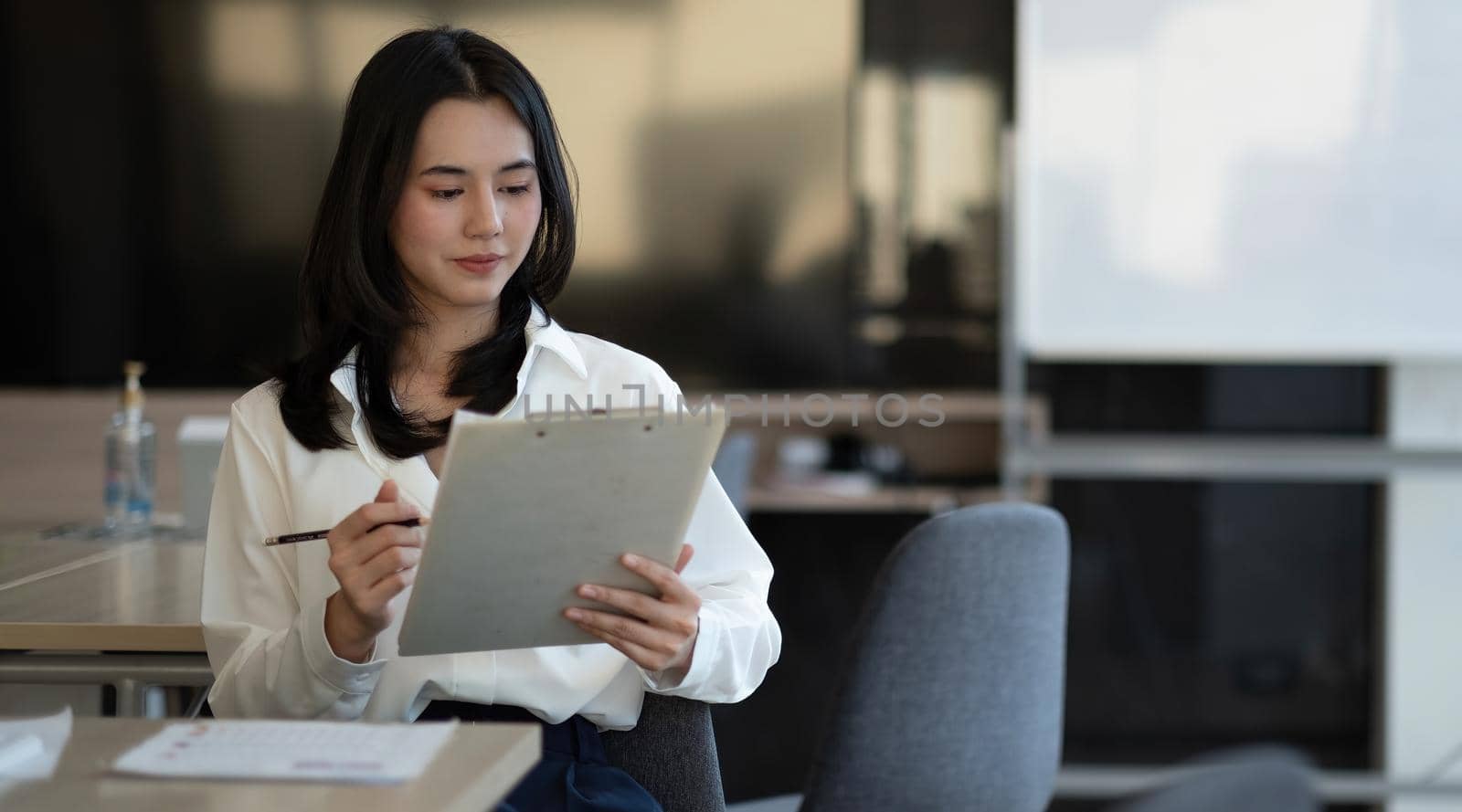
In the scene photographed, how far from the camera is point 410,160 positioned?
1.49 meters

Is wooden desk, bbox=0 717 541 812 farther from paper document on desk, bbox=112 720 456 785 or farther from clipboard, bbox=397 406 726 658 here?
clipboard, bbox=397 406 726 658

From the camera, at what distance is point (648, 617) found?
1.25 meters

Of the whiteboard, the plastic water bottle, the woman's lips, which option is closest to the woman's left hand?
the woman's lips

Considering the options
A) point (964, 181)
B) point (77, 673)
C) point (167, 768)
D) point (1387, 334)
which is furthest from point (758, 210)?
point (167, 768)

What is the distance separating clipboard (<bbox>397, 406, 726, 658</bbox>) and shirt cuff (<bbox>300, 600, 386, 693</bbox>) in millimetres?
137

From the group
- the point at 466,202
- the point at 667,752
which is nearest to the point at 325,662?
the point at 667,752

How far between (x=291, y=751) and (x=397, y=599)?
0.42 meters

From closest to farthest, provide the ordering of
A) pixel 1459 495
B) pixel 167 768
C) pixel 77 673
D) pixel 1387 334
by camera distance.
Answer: pixel 167 768, pixel 77 673, pixel 1387 334, pixel 1459 495

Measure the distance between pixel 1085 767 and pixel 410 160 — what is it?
2564 millimetres

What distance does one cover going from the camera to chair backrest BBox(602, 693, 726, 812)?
1511 millimetres

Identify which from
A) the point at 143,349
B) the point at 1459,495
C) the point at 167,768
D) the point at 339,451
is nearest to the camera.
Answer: the point at 167,768

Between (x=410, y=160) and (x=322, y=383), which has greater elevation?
(x=410, y=160)

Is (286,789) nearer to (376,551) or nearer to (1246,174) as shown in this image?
Answer: (376,551)

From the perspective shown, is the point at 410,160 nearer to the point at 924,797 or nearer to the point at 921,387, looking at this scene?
the point at 924,797
